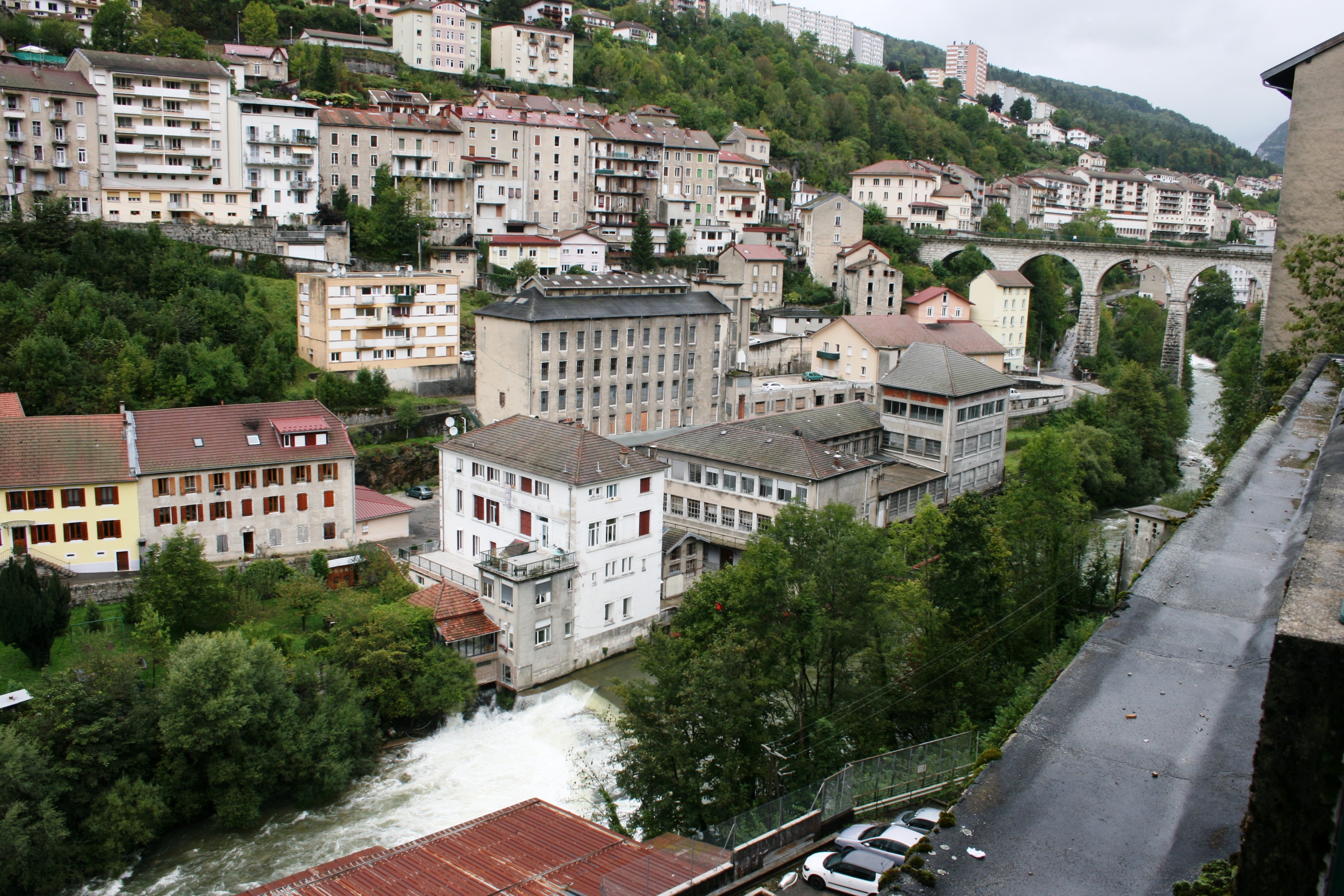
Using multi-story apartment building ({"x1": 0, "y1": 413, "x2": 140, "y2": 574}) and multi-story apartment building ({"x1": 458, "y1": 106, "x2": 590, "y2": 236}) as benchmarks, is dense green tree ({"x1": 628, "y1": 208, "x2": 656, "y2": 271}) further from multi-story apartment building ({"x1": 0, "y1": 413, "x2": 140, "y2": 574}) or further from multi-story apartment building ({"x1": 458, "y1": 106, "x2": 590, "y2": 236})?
multi-story apartment building ({"x1": 0, "y1": 413, "x2": 140, "y2": 574})

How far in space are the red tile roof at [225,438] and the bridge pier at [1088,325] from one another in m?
51.5

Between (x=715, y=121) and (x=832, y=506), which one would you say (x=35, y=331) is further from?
(x=715, y=121)

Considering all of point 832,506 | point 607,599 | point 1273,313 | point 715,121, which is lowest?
point 607,599

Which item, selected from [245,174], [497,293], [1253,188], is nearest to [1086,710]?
[497,293]

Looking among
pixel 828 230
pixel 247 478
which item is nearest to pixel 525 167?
pixel 828 230

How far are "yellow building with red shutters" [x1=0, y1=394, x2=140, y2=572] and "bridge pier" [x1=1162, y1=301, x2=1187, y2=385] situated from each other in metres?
55.2

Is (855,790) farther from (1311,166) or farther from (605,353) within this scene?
(605,353)

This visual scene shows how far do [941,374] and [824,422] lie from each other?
16.6 ft

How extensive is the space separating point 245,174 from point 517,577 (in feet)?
128

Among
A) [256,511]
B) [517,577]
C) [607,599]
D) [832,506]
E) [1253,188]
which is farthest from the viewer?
[1253,188]

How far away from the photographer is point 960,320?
201 ft

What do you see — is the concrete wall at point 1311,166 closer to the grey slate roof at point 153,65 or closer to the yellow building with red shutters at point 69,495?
the yellow building with red shutters at point 69,495

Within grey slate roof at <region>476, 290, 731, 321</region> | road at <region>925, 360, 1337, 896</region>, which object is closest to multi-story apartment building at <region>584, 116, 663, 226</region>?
grey slate roof at <region>476, 290, 731, 321</region>

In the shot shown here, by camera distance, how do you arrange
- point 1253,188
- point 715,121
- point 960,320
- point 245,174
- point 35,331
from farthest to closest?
point 1253,188, point 715,121, point 960,320, point 245,174, point 35,331
